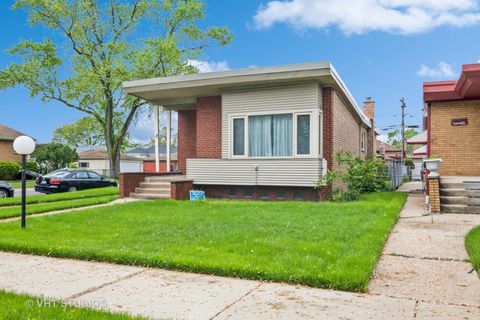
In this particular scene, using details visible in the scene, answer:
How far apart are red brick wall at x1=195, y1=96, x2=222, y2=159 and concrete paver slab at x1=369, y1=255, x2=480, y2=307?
952cm

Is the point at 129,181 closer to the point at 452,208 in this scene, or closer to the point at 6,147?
the point at 452,208

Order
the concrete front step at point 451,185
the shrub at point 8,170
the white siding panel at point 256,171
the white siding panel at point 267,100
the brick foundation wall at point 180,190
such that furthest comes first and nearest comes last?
the shrub at point 8,170 → the brick foundation wall at point 180,190 → the white siding panel at point 267,100 → the white siding panel at point 256,171 → the concrete front step at point 451,185

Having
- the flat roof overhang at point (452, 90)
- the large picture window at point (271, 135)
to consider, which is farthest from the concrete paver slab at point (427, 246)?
the large picture window at point (271, 135)

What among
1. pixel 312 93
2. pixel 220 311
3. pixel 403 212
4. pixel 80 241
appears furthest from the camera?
pixel 312 93

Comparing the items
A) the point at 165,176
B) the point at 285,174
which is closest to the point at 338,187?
the point at 285,174

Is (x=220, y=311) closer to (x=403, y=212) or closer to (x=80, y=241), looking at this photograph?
(x=80, y=241)

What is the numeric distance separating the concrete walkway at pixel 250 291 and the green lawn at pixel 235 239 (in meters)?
0.19

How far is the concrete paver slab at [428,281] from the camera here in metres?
3.98

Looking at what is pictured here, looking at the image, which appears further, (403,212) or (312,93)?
(312,93)

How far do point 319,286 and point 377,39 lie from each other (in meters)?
18.7

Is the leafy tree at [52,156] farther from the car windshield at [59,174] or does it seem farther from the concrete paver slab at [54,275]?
the concrete paver slab at [54,275]

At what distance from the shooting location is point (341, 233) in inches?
266

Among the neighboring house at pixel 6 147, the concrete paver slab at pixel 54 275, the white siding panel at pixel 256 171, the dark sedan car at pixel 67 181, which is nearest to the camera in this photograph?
the concrete paver slab at pixel 54 275

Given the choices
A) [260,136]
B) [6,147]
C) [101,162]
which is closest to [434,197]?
[260,136]
